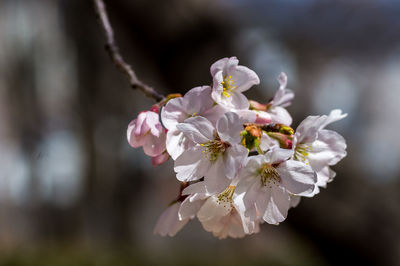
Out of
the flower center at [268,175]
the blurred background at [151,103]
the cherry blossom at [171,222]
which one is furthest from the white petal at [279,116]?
the blurred background at [151,103]

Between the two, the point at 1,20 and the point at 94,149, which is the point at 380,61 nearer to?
the point at 94,149

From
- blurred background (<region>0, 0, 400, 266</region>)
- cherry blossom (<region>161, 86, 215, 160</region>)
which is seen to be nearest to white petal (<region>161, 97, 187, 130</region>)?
cherry blossom (<region>161, 86, 215, 160</region>)

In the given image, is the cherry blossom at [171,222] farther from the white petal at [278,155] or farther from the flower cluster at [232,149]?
the white petal at [278,155]

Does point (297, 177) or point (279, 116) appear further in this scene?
point (279, 116)

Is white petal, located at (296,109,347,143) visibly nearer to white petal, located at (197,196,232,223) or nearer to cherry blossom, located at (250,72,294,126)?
cherry blossom, located at (250,72,294,126)

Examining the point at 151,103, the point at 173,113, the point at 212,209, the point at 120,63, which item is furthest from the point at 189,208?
the point at 151,103

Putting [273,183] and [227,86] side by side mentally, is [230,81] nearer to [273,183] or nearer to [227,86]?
[227,86]
